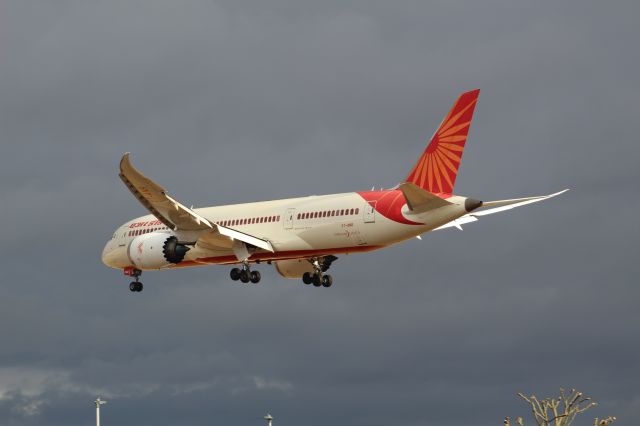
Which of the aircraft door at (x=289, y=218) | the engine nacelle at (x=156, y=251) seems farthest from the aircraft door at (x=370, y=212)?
the engine nacelle at (x=156, y=251)

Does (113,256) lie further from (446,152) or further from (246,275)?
(446,152)

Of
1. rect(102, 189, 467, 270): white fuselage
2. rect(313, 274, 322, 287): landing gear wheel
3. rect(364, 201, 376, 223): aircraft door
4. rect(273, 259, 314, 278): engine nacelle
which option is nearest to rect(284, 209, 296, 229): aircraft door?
rect(102, 189, 467, 270): white fuselage

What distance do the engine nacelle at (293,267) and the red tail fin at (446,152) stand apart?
11.6 m

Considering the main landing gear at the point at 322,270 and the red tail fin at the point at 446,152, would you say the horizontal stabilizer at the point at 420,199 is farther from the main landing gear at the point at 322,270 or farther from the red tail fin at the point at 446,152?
the main landing gear at the point at 322,270

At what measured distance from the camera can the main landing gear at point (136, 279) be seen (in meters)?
82.2

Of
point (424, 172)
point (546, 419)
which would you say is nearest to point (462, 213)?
point (424, 172)

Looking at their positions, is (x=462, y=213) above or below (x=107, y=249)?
below

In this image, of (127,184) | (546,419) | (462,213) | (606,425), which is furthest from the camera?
(127,184)

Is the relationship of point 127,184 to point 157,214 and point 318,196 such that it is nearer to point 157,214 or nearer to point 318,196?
point 157,214

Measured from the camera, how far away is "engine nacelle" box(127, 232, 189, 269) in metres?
76.4

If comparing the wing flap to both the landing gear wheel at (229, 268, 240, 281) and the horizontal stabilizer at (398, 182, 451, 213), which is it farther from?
the horizontal stabilizer at (398, 182, 451, 213)

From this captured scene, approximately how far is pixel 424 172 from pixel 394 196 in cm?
214

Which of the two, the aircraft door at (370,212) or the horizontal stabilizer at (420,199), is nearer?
the horizontal stabilizer at (420,199)

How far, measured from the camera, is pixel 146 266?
78.1 m
